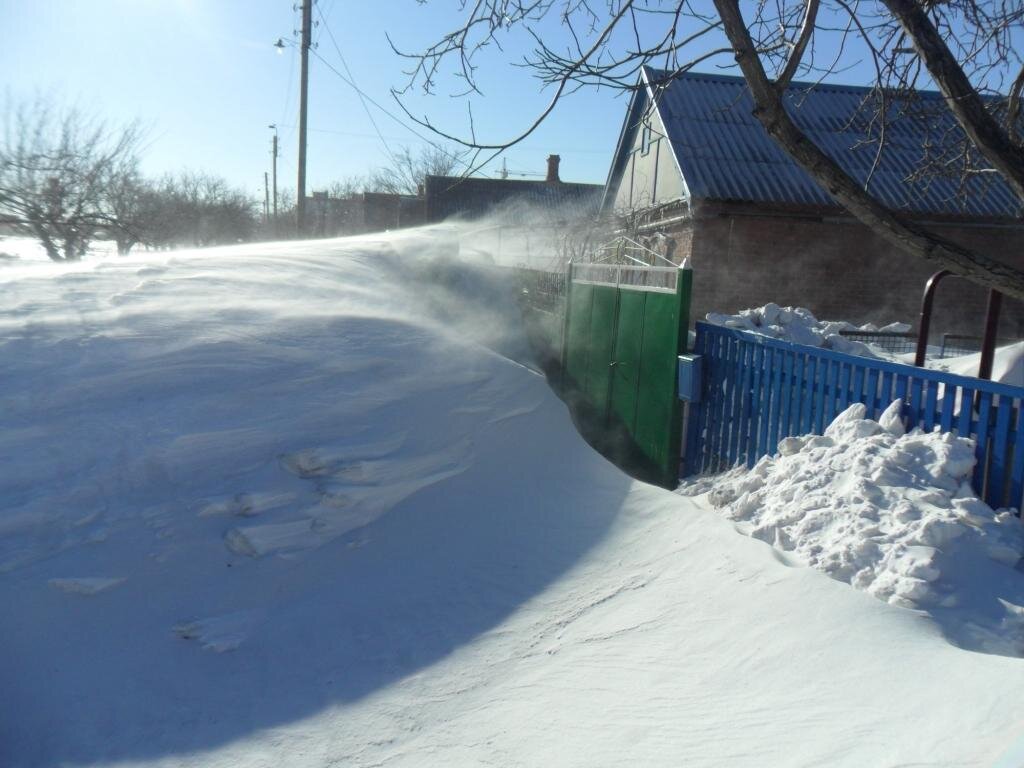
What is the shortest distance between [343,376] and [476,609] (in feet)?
7.38

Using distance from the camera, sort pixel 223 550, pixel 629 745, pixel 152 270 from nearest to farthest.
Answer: pixel 629 745 → pixel 223 550 → pixel 152 270

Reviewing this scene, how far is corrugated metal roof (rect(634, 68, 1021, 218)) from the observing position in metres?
15.4

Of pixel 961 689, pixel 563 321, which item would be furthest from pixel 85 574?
pixel 563 321

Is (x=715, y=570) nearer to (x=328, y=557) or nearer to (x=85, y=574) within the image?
(x=328, y=557)

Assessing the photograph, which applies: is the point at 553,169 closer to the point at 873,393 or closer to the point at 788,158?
the point at 788,158

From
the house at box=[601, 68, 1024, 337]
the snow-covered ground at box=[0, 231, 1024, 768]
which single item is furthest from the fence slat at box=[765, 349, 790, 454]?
the house at box=[601, 68, 1024, 337]

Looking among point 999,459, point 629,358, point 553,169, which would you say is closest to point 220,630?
point 999,459

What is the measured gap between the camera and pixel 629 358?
24.9 feet

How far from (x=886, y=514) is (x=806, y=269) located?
12.3 m

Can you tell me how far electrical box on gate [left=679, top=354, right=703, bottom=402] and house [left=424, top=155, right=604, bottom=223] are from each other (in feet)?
72.6

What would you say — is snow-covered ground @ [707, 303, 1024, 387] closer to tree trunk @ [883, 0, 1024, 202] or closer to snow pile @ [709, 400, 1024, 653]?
snow pile @ [709, 400, 1024, 653]

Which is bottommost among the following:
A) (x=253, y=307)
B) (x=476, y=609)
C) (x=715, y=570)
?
(x=476, y=609)

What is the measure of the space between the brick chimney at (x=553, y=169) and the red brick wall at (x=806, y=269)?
2087 centimetres

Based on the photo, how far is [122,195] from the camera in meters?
15.5
